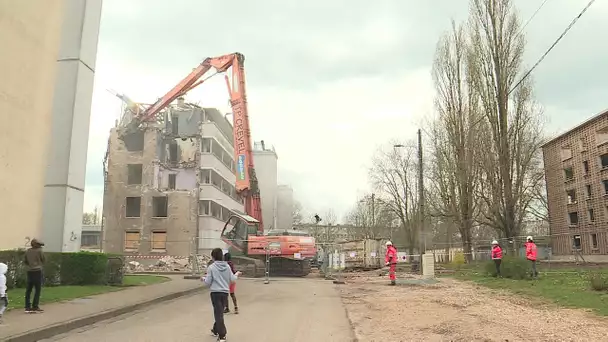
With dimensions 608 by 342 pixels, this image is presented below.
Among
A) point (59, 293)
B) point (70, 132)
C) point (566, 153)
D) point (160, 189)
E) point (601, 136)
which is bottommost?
point (59, 293)

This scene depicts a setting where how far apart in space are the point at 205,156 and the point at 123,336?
139 ft

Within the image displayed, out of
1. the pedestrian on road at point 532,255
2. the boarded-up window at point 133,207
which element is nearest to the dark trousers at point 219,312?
the pedestrian on road at point 532,255

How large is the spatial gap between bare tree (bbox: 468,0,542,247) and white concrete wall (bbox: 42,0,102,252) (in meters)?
20.3

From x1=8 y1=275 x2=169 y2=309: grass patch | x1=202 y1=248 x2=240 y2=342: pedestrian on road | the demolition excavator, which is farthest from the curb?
the demolition excavator

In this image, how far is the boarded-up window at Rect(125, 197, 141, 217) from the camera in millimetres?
47969

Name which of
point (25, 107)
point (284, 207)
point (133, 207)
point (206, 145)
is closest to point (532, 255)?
point (25, 107)

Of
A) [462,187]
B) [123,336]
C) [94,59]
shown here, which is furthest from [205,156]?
[123,336]

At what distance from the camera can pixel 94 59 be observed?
20.3 metres

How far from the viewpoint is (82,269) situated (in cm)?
1684

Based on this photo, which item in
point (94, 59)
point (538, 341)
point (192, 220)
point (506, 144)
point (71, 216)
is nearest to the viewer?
point (538, 341)

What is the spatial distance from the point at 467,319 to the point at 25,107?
628 inches

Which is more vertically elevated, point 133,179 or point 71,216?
point 133,179

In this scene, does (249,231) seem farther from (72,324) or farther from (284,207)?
(284,207)

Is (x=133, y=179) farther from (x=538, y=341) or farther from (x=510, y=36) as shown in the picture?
(x=538, y=341)
